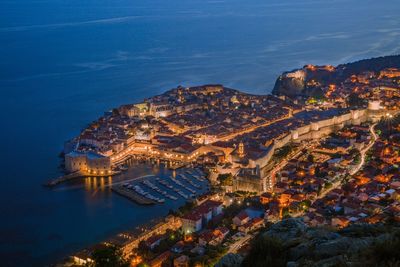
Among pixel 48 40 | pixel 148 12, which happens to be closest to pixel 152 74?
pixel 48 40

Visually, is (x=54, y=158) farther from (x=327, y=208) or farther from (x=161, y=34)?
(x=161, y=34)

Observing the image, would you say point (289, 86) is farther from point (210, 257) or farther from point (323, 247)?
point (323, 247)

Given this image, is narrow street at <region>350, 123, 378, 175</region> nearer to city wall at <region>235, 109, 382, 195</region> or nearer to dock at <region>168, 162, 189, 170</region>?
city wall at <region>235, 109, 382, 195</region>

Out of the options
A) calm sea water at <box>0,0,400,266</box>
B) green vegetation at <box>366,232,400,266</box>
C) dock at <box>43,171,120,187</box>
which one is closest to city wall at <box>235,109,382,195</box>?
calm sea water at <box>0,0,400,266</box>

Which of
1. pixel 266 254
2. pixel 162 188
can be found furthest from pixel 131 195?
pixel 266 254

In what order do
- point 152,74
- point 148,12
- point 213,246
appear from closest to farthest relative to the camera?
point 213,246, point 152,74, point 148,12

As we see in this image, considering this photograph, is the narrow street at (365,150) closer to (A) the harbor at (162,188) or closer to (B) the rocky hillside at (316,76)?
(A) the harbor at (162,188)
